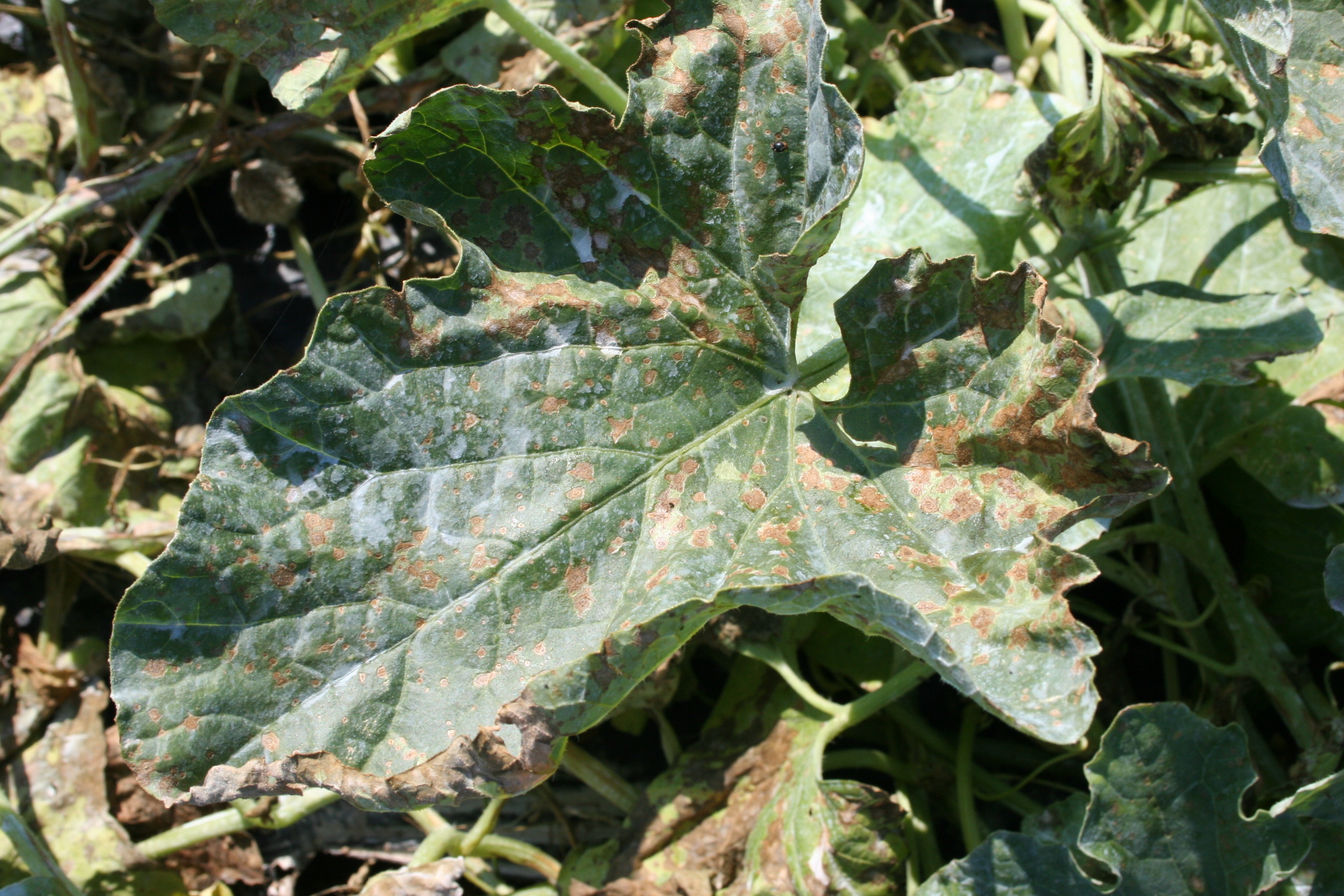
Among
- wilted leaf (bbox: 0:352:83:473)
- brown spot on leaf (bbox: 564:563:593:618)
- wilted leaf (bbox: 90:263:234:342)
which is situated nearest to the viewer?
brown spot on leaf (bbox: 564:563:593:618)

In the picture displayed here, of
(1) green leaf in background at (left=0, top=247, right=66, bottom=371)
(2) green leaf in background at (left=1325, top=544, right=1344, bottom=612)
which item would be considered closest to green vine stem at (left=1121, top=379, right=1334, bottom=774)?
(2) green leaf in background at (left=1325, top=544, right=1344, bottom=612)

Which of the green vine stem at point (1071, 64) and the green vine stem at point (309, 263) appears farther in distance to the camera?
the green vine stem at point (309, 263)

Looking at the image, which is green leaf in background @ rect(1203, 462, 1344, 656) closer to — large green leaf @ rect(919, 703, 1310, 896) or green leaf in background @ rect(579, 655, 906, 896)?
large green leaf @ rect(919, 703, 1310, 896)

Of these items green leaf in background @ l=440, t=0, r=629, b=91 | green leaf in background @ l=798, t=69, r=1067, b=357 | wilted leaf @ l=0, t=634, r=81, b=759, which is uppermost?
green leaf in background @ l=440, t=0, r=629, b=91

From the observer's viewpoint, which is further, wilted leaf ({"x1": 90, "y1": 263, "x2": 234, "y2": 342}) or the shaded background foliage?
wilted leaf ({"x1": 90, "y1": 263, "x2": 234, "y2": 342})

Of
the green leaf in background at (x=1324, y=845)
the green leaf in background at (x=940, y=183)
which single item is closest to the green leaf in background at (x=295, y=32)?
the green leaf in background at (x=940, y=183)

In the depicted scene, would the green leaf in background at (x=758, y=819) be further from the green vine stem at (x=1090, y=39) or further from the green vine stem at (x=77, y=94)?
the green vine stem at (x=77, y=94)
